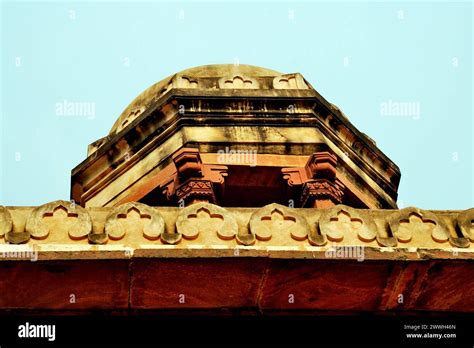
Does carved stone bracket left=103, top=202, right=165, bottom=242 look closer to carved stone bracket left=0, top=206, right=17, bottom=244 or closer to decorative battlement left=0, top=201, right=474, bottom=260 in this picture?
decorative battlement left=0, top=201, right=474, bottom=260

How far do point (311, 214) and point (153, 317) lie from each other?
4.75 feet

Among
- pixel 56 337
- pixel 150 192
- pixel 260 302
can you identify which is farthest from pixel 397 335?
pixel 150 192

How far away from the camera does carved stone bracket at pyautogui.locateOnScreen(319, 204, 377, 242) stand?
7.90 meters

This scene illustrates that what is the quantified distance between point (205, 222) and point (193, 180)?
5.54 meters

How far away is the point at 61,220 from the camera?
25.8 feet

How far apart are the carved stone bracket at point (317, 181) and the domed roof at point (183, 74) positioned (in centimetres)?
204

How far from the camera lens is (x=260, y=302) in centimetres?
772

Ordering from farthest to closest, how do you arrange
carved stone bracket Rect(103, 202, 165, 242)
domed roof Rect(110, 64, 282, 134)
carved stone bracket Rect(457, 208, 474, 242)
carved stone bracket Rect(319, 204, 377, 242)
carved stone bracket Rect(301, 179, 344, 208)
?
domed roof Rect(110, 64, 282, 134) < carved stone bracket Rect(301, 179, 344, 208) < carved stone bracket Rect(457, 208, 474, 242) < carved stone bracket Rect(319, 204, 377, 242) < carved stone bracket Rect(103, 202, 165, 242)

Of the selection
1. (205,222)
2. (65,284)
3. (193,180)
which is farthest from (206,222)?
(193,180)

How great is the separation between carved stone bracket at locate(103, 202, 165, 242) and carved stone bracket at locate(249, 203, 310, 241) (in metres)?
0.68

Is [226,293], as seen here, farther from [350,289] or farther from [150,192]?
[150,192]

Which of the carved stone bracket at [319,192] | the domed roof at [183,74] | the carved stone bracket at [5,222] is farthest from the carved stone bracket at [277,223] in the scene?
the domed roof at [183,74]

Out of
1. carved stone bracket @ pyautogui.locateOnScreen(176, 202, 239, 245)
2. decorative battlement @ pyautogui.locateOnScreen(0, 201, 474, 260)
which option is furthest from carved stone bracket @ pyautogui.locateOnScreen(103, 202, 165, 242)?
carved stone bracket @ pyautogui.locateOnScreen(176, 202, 239, 245)

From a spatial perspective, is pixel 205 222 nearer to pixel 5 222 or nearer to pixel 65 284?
pixel 65 284
